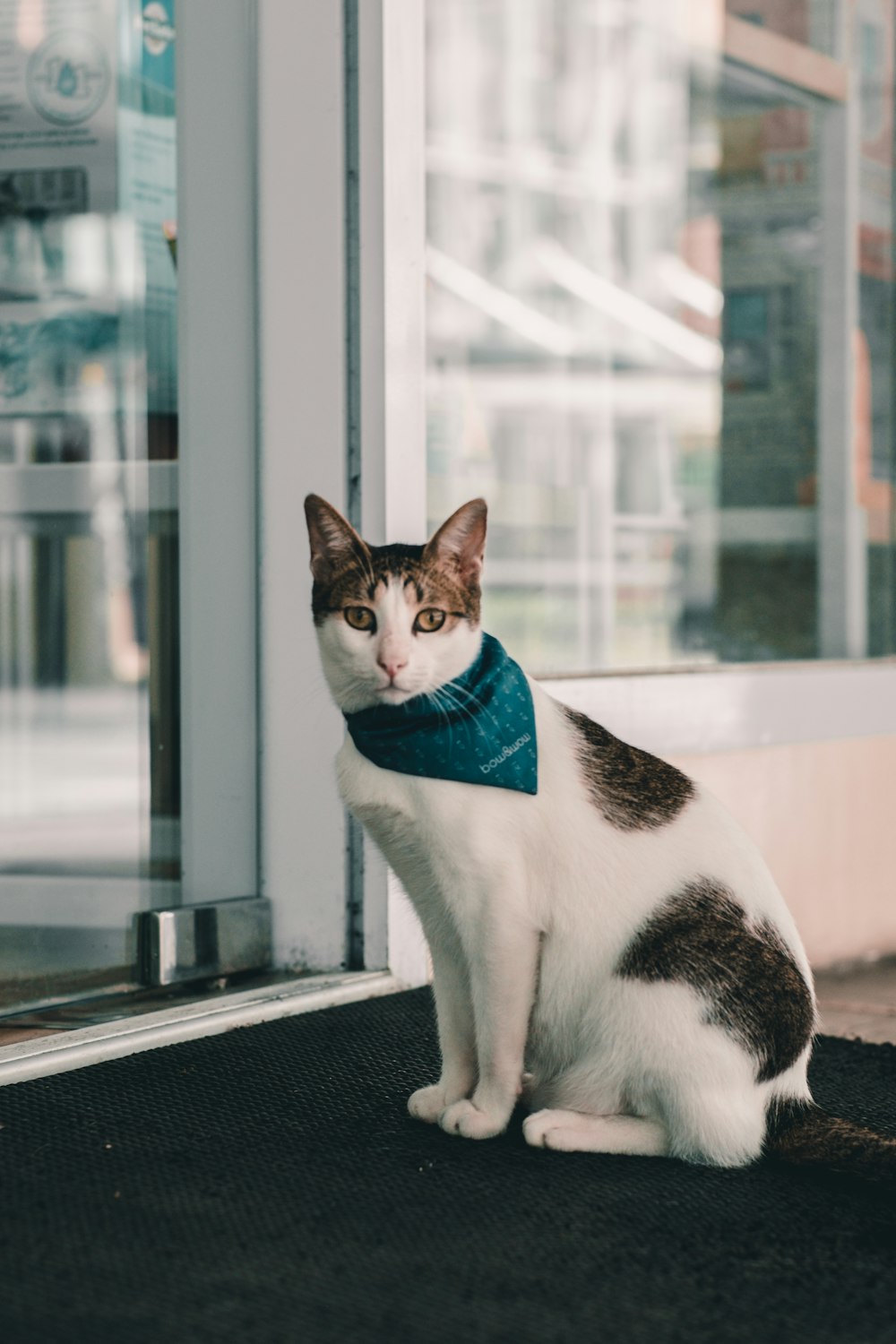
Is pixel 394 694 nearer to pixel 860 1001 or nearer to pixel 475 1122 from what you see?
pixel 475 1122

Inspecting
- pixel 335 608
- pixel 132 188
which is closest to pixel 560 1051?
pixel 335 608

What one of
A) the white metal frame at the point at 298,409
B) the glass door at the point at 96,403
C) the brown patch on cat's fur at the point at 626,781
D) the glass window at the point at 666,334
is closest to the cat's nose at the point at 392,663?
the brown patch on cat's fur at the point at 626,781

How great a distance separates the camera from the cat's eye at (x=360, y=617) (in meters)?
1.71

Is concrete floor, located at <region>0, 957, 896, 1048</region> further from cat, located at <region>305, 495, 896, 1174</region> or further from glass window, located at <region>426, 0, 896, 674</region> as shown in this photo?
glass window, located at <region>426, 0, 896, 674</region>

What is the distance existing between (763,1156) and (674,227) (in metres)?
2.77

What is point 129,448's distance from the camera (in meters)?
2.76

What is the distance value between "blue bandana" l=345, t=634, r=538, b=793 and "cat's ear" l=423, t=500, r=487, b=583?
142 mm

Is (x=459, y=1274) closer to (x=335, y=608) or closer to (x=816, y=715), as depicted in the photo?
(x=335, y=608)

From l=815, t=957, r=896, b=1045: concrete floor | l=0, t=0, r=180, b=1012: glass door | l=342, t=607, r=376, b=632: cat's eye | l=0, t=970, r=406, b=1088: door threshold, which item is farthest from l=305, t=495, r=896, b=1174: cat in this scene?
l=0, t=0, r=180, b=1012: glass door

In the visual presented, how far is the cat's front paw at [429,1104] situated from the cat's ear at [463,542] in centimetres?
67

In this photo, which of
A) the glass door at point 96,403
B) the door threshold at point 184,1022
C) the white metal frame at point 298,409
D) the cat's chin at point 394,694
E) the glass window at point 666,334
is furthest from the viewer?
the glass window at point 666,334

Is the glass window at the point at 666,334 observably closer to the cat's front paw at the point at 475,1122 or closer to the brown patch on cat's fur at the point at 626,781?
the brown patch on cat's fur at the point at 626,781

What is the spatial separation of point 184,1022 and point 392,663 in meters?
0.85

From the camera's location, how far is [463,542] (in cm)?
181
